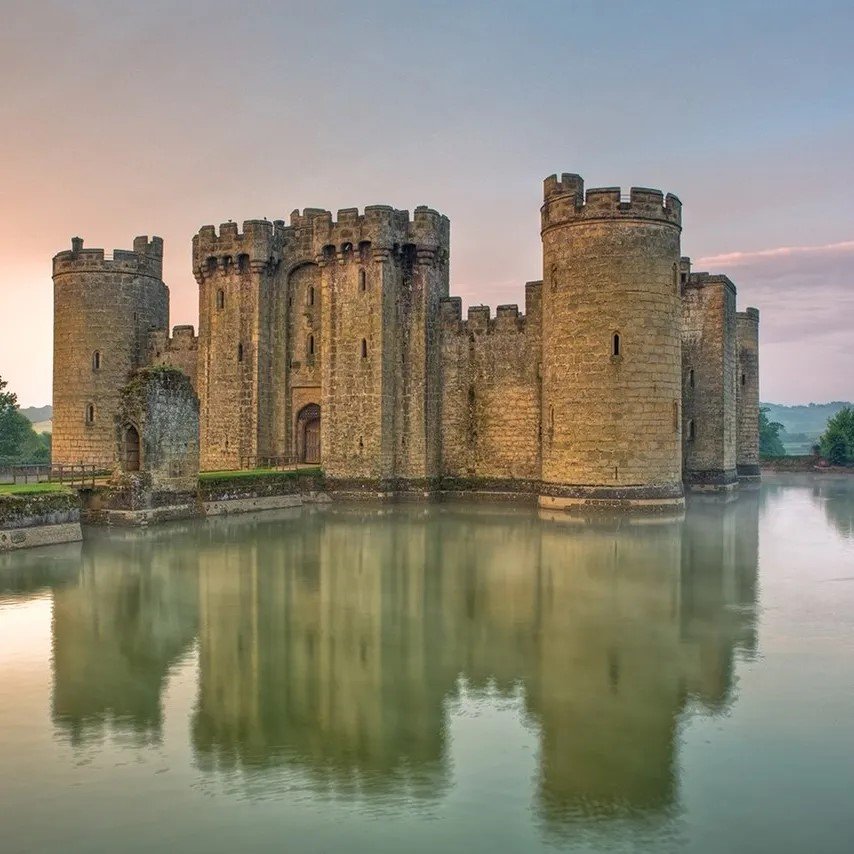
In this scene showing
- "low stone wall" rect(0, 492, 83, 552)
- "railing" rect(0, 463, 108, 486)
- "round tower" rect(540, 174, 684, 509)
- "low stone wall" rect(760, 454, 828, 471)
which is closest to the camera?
"low stone wall" rect(0, 492, 83, 552)

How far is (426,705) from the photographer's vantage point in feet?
26.9

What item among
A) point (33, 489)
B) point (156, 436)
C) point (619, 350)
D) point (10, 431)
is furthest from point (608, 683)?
point (10, 431)

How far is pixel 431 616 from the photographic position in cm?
1188

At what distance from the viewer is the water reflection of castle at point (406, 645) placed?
7.05 meters

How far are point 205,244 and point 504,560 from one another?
1925 cm

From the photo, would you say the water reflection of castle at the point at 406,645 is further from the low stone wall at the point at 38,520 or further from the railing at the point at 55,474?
the railing at the point at 55,474

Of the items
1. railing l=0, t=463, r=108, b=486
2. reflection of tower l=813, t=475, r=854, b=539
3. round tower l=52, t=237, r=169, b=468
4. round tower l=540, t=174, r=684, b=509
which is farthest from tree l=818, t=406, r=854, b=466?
railing l=0, t=463, r=108, b=486

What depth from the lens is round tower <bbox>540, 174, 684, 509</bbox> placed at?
23391 mm

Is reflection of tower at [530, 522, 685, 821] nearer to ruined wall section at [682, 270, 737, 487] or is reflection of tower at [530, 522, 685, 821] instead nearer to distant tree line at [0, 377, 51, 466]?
ruined wall section at [682, 270, 737, 487]

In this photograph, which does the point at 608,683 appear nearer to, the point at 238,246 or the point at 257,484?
the point at 257,484

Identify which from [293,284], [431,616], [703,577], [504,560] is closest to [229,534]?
[504,560]

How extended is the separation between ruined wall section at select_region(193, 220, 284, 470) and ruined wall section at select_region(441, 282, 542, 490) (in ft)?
21.2

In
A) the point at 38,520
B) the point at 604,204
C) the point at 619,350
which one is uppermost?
the point at 604,204

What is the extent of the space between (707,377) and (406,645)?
75.8 feet
